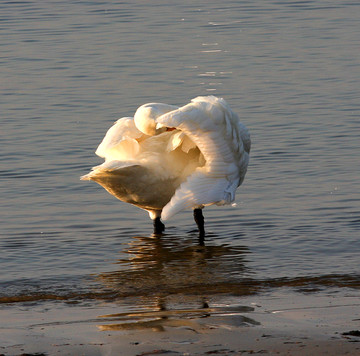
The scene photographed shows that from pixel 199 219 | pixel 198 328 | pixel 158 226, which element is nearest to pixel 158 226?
pixel 158 226

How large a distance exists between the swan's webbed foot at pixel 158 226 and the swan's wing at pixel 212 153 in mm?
1165

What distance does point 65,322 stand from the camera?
25.6 feet

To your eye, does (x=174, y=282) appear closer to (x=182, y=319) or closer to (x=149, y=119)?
(x=149, y=119)

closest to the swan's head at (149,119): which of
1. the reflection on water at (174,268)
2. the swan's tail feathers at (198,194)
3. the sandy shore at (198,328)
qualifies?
the swan's tail feathers at (198,194)

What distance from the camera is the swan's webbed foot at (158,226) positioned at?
1130 cm

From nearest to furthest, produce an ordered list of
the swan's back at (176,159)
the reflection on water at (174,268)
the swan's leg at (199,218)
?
the reflection on water at (174,268) → the swan's back at (176,159) → the swan's leg at (199,218)

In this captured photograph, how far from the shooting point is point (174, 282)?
9.46 m

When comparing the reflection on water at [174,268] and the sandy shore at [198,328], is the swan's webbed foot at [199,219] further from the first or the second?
the sandy shore at [198,328]

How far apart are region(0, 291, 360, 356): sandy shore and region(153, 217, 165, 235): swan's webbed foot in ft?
9.33

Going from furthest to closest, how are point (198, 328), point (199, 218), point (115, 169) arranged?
1. point (199, 218)
2. point (115, 169)
3. point (198, 328)

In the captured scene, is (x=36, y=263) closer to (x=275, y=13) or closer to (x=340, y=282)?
(x=340, y=282)

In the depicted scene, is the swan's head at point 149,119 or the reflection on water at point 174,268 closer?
the reflection on water at point 174,268

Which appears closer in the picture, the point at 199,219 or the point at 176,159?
the point at 176,159

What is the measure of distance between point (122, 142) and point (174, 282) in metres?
1.61
